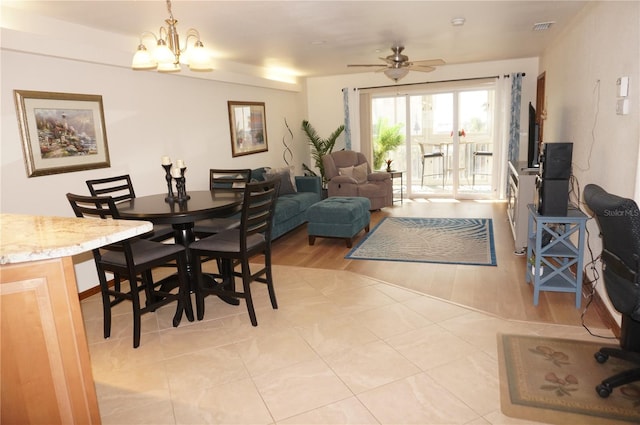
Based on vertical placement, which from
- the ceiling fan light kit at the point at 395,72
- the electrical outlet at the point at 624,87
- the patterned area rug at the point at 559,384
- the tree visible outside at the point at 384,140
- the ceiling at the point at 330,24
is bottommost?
the patterned area rug at the point at 559,384

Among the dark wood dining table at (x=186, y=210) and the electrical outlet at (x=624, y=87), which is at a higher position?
the electrical outlet at (x=624, y=87)

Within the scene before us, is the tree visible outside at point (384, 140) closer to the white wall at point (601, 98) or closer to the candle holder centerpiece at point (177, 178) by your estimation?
the white wall at point (601, 98)

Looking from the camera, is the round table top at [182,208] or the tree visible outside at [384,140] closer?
the round table top at [182,208]

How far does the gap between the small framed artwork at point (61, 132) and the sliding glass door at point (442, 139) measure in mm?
5246

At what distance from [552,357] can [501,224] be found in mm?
3469

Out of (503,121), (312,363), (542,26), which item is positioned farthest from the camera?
(503,121)

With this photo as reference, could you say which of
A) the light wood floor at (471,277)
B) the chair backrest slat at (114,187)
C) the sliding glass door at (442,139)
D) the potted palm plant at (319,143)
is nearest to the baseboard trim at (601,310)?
the light wood floor at (471,277)

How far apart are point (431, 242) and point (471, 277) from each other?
1.17 metres

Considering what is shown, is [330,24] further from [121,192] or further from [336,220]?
[121,192]

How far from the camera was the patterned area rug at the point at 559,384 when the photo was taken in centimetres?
197

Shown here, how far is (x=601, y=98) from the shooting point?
3123 mm

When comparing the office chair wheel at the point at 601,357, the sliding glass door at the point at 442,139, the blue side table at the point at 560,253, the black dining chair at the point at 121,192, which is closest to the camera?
the office chair wheel at the point at 601,357

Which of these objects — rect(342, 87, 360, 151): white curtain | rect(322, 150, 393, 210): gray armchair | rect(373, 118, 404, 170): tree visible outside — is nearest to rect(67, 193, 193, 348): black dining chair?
rect(322, 150, 393, 210): gray armchair

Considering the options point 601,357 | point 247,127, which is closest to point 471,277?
point 601,357
